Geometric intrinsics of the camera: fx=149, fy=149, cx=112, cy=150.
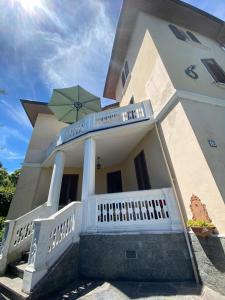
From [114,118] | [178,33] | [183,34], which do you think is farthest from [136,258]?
[183,34]

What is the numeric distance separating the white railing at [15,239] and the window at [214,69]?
993 centimetres

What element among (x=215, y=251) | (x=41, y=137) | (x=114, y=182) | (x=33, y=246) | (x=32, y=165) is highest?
(x=41, y=137)

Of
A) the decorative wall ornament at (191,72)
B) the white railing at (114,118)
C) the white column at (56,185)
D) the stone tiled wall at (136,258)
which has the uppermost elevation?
the decorative wall ornament at (191,72)

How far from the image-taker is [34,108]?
11711 mm

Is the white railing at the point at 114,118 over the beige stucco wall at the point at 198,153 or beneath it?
over

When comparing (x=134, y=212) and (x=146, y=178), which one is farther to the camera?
(x=146, y=178)

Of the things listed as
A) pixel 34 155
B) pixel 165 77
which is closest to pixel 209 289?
pixel 165 77

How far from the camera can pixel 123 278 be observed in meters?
4.04

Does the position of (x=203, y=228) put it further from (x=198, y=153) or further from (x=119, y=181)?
(x=119, y=181)

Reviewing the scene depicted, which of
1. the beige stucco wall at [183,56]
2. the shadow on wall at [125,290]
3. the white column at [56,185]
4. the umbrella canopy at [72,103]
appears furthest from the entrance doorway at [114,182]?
the beige stucco wall at [183,56]

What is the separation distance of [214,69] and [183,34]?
3.29 metres

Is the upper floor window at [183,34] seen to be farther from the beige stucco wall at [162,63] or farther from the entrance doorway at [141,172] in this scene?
the entrance doorway at [141,172]

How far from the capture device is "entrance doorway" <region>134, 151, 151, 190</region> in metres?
6.95

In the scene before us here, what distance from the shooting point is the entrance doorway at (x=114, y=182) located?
965cm
